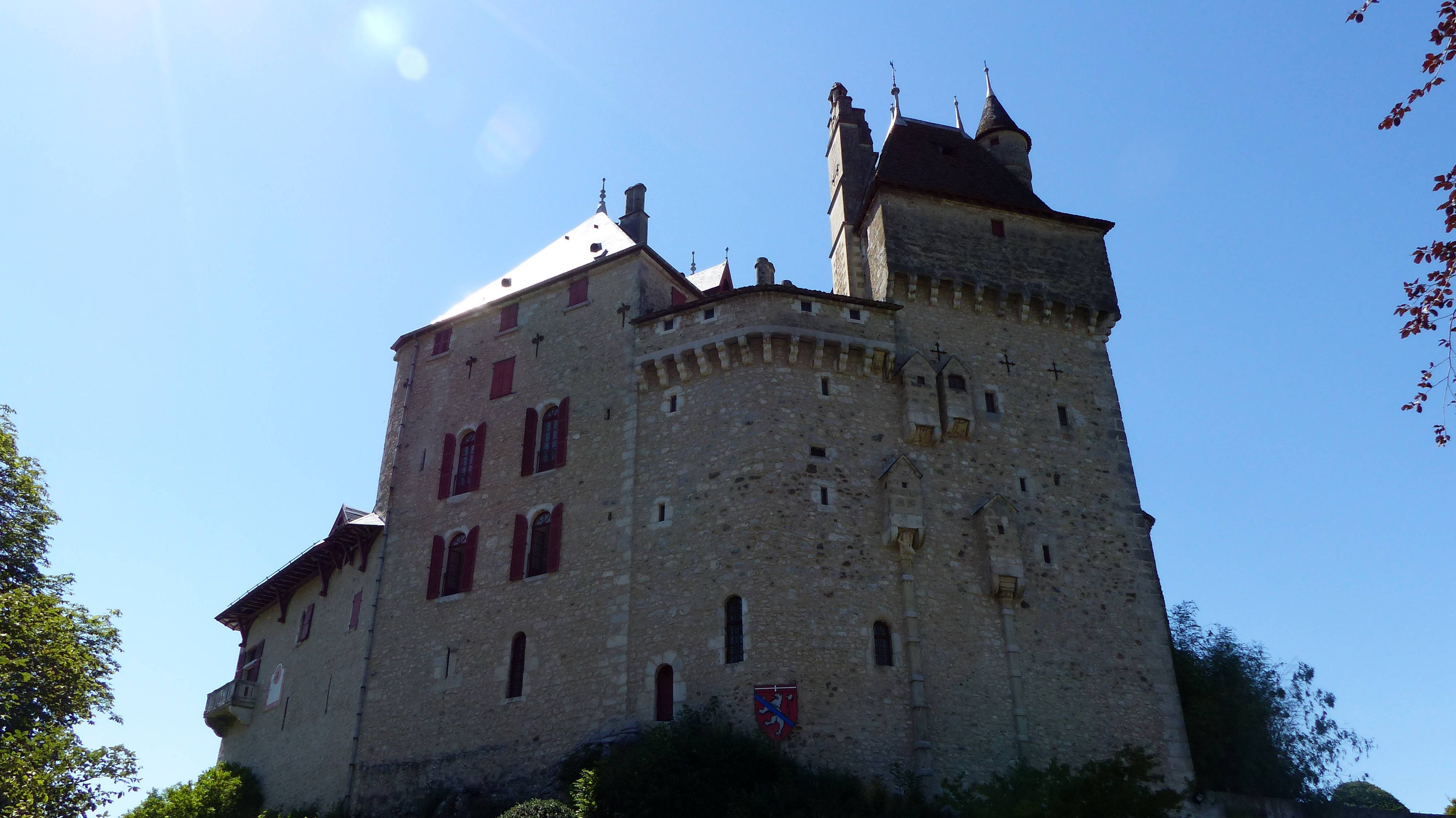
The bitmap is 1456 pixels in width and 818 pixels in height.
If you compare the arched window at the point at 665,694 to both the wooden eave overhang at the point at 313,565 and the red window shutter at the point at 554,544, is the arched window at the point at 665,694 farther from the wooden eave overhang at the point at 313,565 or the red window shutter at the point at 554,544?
the wooden eave overhang at the point at 313,565

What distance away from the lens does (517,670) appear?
27438 millimetres

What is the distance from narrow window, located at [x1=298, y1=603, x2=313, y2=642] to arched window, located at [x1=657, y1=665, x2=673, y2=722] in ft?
43.9

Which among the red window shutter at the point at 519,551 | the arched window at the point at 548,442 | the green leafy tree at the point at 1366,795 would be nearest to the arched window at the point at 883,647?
the red window shutter at the point at 519,551

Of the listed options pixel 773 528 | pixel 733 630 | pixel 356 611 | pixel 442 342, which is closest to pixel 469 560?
pixel 356 611

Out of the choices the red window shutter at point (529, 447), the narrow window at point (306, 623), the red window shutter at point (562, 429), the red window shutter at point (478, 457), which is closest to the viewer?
the red window shutter at point (562, 429)

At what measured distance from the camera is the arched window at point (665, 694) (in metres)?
24.8

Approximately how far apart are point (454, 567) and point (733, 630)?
8897mm

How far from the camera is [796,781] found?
22156mm

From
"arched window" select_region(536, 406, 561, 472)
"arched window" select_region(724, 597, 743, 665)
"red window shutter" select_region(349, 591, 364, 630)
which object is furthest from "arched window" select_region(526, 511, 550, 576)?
"red window shutter" select_region(349, 591, 364, 630)

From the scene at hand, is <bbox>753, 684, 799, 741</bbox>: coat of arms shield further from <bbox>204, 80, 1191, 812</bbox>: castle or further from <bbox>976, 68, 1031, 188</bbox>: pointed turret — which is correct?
<bbox>976, 68, 1031, 188</bbox>: pointed turret

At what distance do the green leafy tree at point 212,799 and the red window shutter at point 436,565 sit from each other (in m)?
8.35

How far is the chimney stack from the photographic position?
116 feet

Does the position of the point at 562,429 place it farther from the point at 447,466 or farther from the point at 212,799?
the point at 212,799

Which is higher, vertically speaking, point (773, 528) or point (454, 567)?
point (454, 567)
